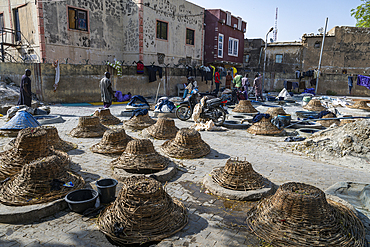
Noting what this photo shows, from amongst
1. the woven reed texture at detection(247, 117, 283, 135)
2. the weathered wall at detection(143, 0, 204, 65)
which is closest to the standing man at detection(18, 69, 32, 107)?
the woven reed texture at detection(247, 117, 283, 135)

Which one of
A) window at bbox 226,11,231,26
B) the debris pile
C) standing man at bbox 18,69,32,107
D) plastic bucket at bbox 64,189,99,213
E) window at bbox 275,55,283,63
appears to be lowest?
plastic bucket at bbox 64,189,99,213

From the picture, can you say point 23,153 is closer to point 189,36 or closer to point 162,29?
point 162,29

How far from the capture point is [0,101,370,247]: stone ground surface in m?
3.01

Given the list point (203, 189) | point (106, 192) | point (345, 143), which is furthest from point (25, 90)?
point (345, 143)

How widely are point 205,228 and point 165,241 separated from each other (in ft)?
1.90

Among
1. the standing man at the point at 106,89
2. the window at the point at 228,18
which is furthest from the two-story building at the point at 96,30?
the standing man at the point at 106,89

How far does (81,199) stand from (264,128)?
665 centimetres

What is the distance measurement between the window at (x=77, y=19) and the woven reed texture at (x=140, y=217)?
1907 centimetres

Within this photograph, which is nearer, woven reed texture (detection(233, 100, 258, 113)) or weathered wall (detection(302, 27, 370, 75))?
woven reed texture (detection(233, 100, 258, 113))

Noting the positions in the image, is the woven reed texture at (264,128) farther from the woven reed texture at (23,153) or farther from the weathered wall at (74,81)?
the weathered wall at (74,81)

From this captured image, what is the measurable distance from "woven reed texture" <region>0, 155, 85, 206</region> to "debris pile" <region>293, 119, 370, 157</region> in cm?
587

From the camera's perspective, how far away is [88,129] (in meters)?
7.84

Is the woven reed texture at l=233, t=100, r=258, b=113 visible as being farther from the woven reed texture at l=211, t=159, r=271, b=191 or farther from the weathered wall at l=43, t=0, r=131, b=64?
the weathered wall at l=43, t=0, r=131, b=64

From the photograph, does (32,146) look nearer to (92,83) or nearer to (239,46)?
(92,83)
